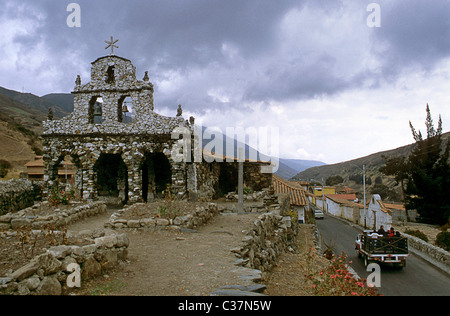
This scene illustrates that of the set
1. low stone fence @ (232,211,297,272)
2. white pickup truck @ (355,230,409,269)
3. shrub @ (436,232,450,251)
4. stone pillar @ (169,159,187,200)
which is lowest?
shrub @ (436,232,450,251)

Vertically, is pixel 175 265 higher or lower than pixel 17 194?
lower

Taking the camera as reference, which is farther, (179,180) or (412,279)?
(179,180)

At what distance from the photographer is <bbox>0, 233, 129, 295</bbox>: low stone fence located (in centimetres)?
428

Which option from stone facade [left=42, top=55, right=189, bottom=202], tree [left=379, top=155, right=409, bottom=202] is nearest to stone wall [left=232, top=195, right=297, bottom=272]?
stone facade [left=42, top=55, right=189, bottom=202]

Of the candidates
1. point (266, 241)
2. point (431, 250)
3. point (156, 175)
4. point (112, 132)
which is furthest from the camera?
point (431, 250)

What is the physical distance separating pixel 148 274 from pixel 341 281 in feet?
13.6

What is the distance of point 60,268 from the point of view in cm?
493

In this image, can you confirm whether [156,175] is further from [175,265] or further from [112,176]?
[175,265]

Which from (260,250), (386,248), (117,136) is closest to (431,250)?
(386,248)

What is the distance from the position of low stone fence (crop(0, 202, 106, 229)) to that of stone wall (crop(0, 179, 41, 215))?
498cm

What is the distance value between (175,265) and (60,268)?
8.11 feet

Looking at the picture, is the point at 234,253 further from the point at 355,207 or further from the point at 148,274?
the point at 355,207

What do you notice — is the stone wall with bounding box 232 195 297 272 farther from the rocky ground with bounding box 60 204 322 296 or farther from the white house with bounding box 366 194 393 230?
the white house with bounding box 366 194 393 230
